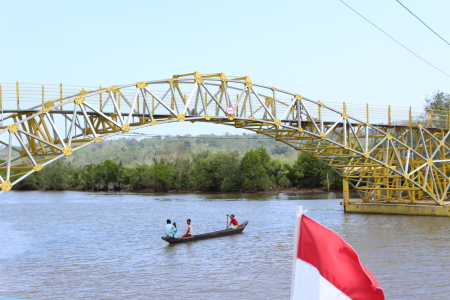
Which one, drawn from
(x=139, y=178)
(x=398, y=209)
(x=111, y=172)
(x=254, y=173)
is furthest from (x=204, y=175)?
(x=398, y=209)

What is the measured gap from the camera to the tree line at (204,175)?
323 ft

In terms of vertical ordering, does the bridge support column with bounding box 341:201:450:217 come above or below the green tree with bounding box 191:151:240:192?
below

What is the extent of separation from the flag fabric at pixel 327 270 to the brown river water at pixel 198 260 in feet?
39.5

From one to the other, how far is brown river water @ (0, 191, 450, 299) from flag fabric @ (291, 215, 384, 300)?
12026 mm

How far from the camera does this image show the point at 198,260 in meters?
25.5

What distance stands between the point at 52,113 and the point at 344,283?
20.9m

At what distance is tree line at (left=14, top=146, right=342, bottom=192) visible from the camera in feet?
323

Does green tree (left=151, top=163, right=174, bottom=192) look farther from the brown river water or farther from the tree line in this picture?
the brown river water

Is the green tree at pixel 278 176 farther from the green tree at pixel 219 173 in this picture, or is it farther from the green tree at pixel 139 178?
the green tree at pixel 139 178

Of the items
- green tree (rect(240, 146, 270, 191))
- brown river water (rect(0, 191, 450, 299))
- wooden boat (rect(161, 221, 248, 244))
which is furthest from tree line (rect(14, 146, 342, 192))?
wooden boat (rect(161, 221, 248, 244))

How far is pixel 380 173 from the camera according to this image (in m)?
40.4

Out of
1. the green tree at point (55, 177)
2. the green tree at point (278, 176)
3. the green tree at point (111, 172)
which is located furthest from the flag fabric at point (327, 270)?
the green tree at point (55, 177)

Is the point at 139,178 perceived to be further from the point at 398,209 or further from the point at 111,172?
the point at 398,209

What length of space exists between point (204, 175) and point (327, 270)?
9737cm
